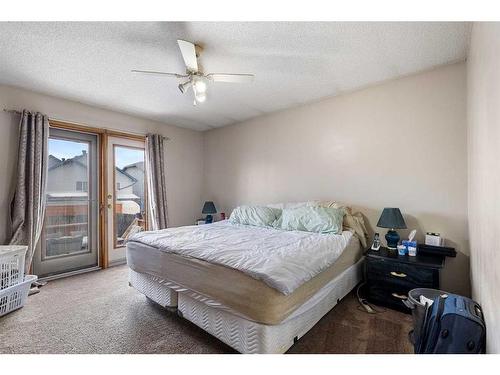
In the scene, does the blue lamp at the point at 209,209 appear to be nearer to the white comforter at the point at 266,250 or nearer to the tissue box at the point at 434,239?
the white comforter at the point at 266,250

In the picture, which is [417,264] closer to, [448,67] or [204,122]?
[448,67]

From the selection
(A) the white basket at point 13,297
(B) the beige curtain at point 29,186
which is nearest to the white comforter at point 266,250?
(A) the white basket at point 13,297

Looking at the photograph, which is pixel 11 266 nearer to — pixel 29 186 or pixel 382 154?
pixel 29 186

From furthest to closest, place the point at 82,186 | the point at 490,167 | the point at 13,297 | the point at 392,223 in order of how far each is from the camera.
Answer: the point at 82,186
the point at 392,223
the point at 13,297
the point at 490,167

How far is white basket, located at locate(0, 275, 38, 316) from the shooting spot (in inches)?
80.1

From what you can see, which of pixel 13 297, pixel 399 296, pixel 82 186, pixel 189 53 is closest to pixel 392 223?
pixel 399 296

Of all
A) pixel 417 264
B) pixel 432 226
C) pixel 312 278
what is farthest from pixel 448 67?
pixel 312 278

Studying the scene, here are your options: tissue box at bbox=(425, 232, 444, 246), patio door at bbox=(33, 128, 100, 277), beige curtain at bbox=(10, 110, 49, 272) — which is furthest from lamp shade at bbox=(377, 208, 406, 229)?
beige curtain at bbox=(10, 110, 49, 272)

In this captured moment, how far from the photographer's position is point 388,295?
82.7 inches

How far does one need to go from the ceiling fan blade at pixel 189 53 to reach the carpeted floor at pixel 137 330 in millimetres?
2154

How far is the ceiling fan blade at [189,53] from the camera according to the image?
5.53ft

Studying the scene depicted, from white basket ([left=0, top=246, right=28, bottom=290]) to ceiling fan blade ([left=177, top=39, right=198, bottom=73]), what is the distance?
7.98ft

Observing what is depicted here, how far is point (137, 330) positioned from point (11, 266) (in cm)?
151

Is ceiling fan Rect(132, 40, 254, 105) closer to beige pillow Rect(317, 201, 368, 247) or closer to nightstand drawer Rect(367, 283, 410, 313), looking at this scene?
beige pillow Rect(317, 201, 368, 247)
